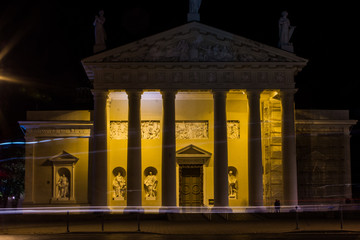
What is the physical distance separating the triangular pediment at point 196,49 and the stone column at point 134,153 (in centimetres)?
244

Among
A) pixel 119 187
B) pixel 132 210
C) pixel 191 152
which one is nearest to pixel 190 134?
pixel 191 152

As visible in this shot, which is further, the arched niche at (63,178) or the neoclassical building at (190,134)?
the arched niche at (63,178)

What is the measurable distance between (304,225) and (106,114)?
1442 centimetres

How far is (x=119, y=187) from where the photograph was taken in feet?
111

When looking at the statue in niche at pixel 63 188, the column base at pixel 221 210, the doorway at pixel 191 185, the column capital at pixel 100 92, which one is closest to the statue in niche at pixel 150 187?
the doorway at pixel 191 185

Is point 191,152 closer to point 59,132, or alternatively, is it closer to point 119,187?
point 119,187

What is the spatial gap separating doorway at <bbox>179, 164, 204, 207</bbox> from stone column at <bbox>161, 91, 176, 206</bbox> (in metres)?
3.86

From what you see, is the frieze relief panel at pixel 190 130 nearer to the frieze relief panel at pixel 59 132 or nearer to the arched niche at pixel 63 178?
the frieze relief panel at pixel 59 132

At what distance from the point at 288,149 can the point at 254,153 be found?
7.19 ft

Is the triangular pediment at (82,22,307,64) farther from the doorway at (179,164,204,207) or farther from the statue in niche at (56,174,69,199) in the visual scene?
the statue in niche at (56,174,69,199)

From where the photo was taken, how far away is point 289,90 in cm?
3147

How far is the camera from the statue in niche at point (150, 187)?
3416 centimetres

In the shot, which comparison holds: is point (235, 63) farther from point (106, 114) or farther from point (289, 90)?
point (106, 114)

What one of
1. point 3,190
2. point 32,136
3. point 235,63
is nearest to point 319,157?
point 235,63
